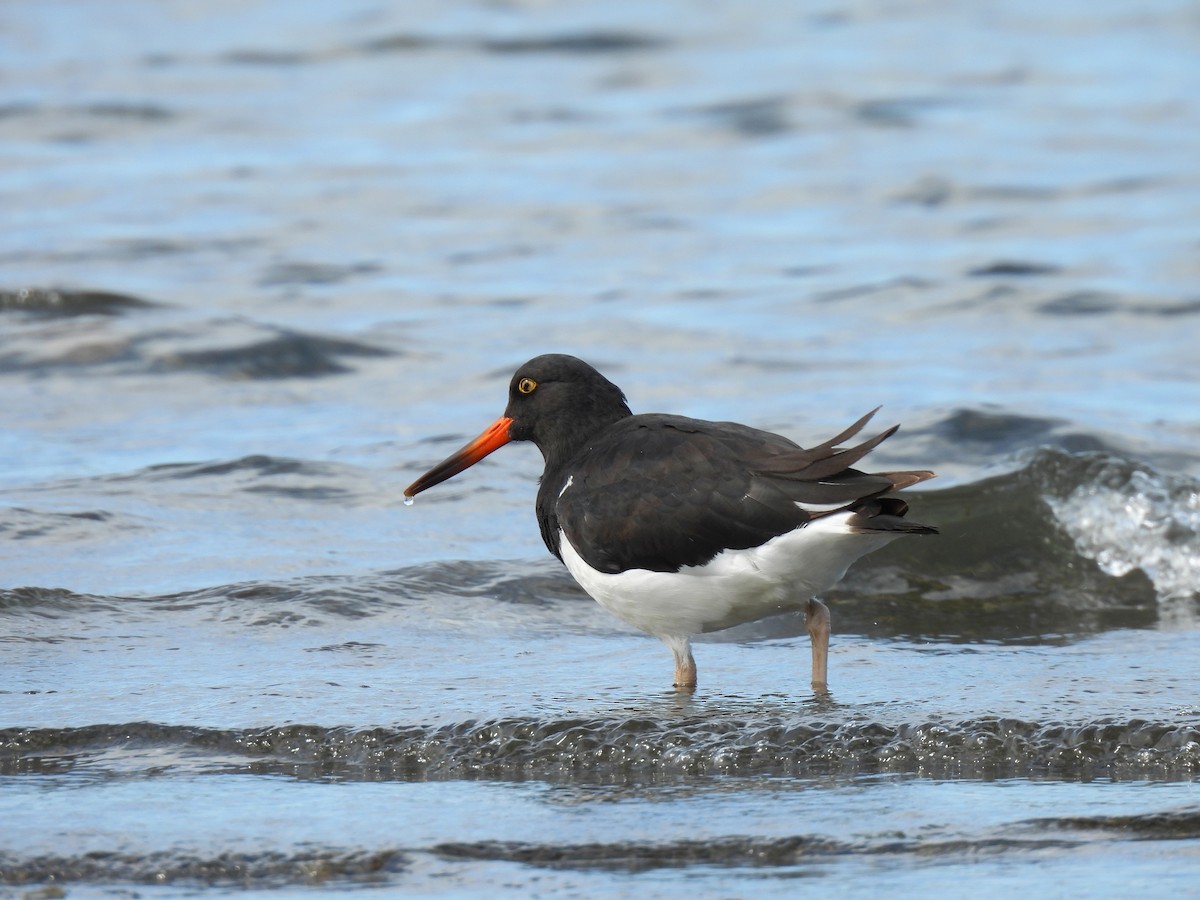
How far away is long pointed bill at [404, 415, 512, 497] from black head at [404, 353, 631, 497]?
10 centimetres

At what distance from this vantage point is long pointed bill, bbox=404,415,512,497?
21.5 ft

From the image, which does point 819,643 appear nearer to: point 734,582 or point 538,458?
point 734,582

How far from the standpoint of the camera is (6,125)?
2034cm

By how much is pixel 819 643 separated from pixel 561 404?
4.29ft

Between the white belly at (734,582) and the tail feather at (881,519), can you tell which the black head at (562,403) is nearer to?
the white belly at (734,582)

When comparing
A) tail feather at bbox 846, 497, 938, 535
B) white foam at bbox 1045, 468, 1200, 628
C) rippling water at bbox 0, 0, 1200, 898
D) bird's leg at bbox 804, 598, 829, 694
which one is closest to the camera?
rippling water at bbox 0, 0, 1200, 898

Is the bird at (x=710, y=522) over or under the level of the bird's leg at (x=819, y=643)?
over

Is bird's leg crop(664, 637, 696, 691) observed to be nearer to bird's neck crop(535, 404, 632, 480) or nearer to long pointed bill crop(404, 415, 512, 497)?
bird's neck crop(535, 404, 632, 480)

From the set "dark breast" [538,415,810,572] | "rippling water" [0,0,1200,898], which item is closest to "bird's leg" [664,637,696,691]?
"rippling water" [0,0,1200,898]

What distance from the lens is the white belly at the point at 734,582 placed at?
5363 mm

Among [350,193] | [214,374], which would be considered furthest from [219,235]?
[214,374]

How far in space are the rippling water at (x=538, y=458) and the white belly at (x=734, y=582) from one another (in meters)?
0.29

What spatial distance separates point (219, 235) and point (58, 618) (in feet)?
31.4

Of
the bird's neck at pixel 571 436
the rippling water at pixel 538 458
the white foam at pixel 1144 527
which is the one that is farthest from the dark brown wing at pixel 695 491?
the white foam at pixel 1144 527
